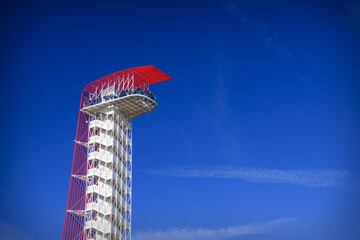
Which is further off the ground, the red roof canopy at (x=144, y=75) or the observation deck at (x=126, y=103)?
the red roof canopy at (x=144, y=75)

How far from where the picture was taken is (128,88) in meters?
104

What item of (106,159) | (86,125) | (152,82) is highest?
(152,82)

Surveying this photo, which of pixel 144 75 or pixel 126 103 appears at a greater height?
pixel 144 75

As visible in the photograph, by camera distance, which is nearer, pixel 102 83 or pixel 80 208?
pixel 80 208

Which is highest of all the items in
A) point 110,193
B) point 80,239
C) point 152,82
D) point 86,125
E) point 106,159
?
point 152,82

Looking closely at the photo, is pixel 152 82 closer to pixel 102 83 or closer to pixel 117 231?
pixel 102 83

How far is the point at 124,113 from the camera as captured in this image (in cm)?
10706

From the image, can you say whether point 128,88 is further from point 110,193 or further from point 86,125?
point 110,193

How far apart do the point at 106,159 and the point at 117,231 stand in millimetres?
12705

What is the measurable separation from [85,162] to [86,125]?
7308 mm

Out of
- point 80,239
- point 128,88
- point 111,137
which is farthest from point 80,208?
point 128,88

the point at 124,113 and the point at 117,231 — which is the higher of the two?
the point at 124,113

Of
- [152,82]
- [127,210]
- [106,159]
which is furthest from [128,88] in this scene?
[127,210]

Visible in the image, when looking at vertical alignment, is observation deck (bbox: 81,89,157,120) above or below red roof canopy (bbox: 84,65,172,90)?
below
